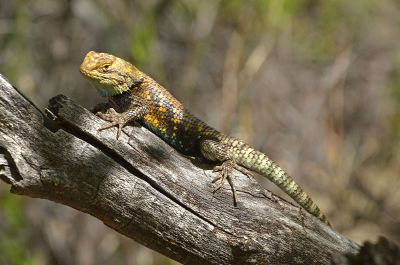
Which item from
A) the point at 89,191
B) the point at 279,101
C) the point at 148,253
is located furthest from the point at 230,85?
the point at 89,191

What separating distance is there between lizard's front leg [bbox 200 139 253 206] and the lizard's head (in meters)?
0.77

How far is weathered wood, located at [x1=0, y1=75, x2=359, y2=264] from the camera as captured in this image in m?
2.96

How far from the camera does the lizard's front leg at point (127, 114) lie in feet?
11.3

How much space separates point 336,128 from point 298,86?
1890mm

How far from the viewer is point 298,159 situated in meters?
9.78

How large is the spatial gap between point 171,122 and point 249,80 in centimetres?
252

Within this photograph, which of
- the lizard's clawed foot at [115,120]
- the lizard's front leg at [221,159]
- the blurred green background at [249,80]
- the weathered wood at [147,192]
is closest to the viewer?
the weathered wood at [147,192]

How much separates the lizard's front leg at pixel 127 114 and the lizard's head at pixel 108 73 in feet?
0.46

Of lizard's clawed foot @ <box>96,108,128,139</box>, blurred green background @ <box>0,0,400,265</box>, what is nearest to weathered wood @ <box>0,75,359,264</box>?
lizard's clawed foot @ <box>96,108,128,139</box>

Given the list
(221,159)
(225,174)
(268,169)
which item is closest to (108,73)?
(221,159)

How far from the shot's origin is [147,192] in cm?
321

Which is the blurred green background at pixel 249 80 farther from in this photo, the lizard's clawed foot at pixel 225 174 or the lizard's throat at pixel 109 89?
the lizard's clawed foot at pixel 225 174

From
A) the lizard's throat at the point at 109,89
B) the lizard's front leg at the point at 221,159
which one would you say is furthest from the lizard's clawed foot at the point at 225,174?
the lizard's throat at the point at 109,89

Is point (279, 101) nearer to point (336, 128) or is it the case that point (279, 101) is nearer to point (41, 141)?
point (336, 128)
